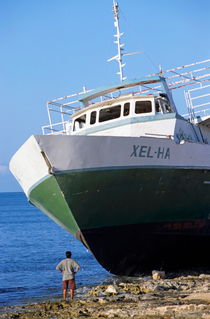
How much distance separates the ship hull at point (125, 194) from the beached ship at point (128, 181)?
1.1 inches

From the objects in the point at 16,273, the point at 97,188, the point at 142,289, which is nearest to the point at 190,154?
the point at 97,188

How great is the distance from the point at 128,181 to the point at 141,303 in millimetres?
3685

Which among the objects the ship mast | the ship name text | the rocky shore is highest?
the ship mast

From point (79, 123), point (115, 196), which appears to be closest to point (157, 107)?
point (79, 123)

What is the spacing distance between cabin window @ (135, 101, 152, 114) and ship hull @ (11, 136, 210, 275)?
193cm

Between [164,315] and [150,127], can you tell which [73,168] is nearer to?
[150,127]

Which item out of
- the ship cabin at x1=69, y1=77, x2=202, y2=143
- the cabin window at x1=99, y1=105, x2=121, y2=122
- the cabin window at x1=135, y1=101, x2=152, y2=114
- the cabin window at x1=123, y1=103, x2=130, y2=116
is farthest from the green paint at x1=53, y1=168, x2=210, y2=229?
the cabin window at x1=99, y1=105, x2=121, y2=122

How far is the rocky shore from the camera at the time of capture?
919 cm

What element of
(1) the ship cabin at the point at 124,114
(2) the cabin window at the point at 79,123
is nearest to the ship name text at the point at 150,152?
(1) the ship cabin at the point at 124,114

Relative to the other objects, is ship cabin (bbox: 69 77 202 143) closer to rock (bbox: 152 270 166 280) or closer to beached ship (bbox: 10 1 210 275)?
beached ship (bbox: 10 1 210 275)

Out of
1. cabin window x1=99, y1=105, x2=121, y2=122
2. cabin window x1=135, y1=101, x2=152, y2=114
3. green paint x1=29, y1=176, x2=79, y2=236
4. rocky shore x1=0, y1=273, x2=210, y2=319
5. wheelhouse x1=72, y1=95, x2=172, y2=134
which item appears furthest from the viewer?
cabin window x1=99, y1=105, x2=121, y2=122

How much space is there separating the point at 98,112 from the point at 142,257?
513cm

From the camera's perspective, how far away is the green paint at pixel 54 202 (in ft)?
42.5

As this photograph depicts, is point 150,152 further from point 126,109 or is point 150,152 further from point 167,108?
point 167,108
